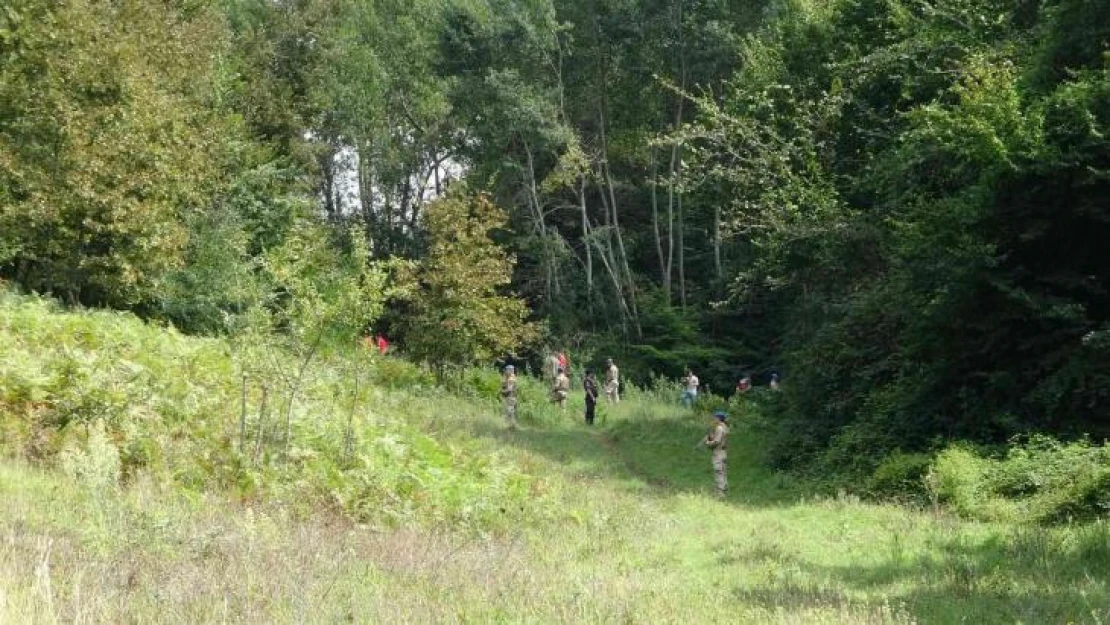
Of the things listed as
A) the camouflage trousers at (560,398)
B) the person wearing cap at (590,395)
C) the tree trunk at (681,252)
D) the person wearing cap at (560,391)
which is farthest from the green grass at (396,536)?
the tree trunk at (681,252)

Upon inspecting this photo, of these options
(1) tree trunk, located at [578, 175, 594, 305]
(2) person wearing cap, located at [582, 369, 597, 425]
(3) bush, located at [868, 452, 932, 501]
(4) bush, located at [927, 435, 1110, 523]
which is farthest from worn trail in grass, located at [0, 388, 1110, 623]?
(1) tree trunk, located at [578, 175, 594, 305]

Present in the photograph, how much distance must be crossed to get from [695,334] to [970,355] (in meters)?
28.4

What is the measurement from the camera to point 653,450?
24.2m

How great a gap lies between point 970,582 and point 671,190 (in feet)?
120

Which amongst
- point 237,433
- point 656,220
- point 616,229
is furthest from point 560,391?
point 237,433

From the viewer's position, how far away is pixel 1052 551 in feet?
30.5

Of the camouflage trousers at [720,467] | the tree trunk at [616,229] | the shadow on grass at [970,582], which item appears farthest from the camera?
the tree trunk at [616,229]

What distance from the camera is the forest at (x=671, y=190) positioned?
1505 cm

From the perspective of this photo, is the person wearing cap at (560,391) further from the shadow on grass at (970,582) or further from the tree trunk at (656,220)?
the shadow on grass at (970,582)

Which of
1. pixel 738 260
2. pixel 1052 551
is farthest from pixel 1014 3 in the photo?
pixel 738 260

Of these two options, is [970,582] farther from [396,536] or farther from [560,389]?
[560,389]

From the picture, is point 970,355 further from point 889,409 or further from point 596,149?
point 596,149

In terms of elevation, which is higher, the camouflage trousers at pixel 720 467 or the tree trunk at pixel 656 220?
the tree trunk at pixel 656 220

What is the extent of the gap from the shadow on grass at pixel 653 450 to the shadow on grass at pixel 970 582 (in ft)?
20.9
